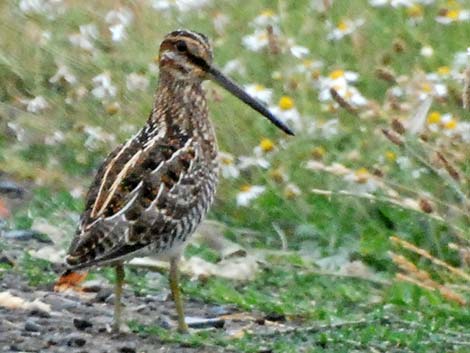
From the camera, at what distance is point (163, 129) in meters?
7.04

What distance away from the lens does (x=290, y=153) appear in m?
8.93

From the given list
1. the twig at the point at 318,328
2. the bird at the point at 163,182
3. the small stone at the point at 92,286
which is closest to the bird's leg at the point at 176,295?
the bird at the point at 163,182

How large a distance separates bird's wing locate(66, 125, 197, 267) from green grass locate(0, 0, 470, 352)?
45 centimetres

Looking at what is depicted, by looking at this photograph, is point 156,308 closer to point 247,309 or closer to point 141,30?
point 247,309

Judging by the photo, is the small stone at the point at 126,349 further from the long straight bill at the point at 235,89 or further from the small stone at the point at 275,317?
the long straight bill at the point at 235,89

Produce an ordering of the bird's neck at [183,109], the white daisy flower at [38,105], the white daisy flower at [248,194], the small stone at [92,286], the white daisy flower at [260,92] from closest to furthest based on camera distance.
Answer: the bird's neck at [183,109] < the small stone at [92,286] < the white daisy flower at [248,194] < the white daisy flower at [260,92] < the white daisy flower at [38,105]

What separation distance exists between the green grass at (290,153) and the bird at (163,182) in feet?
1.31

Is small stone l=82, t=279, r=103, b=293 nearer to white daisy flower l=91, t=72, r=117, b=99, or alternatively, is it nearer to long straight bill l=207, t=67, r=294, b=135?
long straight bill l=207, t=67, r=294, b=135

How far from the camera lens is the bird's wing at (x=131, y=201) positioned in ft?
21.2

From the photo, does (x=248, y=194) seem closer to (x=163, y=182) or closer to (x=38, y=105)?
(x=38, y=105)

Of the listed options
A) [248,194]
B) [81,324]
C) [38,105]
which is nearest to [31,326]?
[81,324]

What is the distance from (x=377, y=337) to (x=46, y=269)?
1864mm

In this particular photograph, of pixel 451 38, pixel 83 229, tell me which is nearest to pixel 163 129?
pixel 83 229

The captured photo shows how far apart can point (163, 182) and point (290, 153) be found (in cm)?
229
